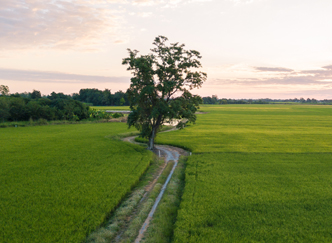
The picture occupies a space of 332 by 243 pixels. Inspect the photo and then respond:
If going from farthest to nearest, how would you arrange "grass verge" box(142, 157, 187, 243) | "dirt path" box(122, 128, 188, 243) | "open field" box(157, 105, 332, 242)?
"dirt path" box(122, 128, 188, 243) < "grass verge" box(142, 157, 187, 243) < "open field" box(157, 105, 332, 242)

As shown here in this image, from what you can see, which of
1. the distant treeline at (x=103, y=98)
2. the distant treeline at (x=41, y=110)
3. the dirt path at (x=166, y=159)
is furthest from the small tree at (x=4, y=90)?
the dirt path at (x=166, y=159)

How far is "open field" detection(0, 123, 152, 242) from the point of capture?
10.5m

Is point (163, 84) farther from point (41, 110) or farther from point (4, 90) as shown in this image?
point (4, 90)

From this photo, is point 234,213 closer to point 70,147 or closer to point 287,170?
point 287,170

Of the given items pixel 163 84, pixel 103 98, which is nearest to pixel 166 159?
pixel 163 84

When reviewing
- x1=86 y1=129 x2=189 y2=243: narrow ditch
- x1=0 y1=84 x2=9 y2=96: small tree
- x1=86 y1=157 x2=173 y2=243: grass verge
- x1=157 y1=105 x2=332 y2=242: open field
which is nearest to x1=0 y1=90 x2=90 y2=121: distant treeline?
x1=157 y1=105 x2=332 y2=242: open field

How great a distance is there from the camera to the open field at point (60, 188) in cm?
1052

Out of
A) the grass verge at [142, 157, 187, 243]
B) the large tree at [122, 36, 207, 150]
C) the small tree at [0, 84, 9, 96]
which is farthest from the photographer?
the small tree at [0, 84, 9, 96]

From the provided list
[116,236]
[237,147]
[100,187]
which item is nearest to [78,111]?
[237,147]

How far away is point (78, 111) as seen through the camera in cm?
7650

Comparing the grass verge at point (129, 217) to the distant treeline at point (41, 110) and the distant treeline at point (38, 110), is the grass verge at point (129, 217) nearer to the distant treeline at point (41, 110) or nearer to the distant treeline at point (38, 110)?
the distant treeline at point (41, 110)

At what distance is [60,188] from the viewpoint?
603 inches

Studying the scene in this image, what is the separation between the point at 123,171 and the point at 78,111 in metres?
63.1

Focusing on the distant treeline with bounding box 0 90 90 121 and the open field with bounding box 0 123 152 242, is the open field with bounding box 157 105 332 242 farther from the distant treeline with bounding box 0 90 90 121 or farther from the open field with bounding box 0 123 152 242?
the distant treeline with bounding box 0 90 90 121
